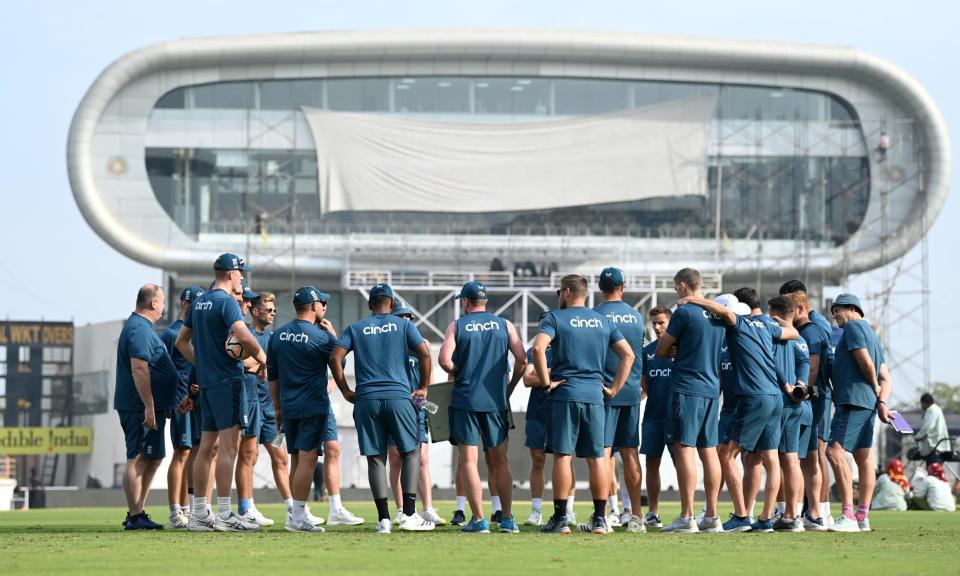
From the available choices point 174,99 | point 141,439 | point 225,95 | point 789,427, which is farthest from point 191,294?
point 174,99

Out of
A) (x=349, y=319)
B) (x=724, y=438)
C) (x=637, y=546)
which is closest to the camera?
(x=637, y=546)

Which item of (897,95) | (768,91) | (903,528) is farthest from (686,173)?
(903,528)

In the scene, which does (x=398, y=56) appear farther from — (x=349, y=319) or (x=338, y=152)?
(x=349, y=319)

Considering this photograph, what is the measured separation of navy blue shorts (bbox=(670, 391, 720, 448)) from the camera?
12.1 m

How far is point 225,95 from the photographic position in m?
55.5

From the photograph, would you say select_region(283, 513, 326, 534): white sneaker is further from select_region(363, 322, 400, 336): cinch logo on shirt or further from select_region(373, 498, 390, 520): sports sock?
select_region(363, 322, 400, 336): cinch logo on shirt

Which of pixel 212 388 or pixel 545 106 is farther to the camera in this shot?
pixel 545 106

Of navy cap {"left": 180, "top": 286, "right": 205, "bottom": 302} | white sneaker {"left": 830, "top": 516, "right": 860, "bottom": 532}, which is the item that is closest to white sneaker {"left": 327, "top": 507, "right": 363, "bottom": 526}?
navy cap {"left": 180, "top": 286, "right": 205, "bottom": 302}

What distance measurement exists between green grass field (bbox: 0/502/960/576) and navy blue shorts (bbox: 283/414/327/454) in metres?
0.71

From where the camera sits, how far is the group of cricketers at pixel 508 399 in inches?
466

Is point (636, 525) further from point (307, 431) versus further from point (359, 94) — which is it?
point (359, 94)

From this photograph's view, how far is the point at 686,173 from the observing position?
5506cm

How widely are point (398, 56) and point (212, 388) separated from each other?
44103mm

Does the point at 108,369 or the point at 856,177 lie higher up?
the point at 856,177
